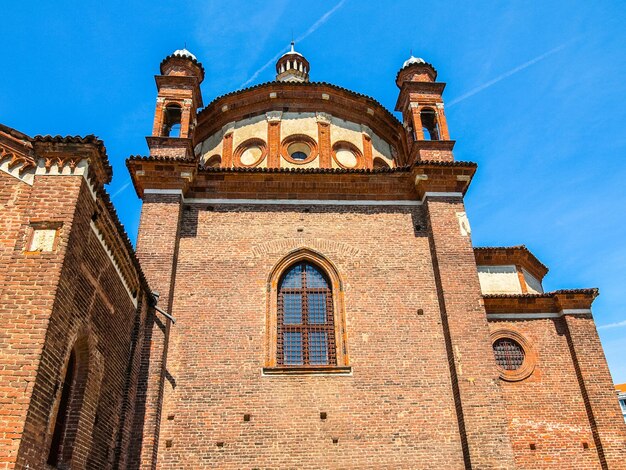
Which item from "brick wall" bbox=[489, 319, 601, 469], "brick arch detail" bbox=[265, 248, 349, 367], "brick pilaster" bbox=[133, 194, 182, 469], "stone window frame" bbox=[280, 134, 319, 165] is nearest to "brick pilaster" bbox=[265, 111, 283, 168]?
→ "stone window frame" bbox=[280, 134, 319, 165]

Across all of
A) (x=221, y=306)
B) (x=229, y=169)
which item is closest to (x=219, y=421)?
(x=221, y=306)

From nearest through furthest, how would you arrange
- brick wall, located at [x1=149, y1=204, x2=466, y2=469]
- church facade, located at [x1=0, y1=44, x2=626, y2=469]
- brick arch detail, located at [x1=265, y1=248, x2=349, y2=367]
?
1. church facade, located at [x1=0, y1=44, x2=626, y2=469]
2. brick wall, located at [x1=149, y1=204, x2=466, y2=469]
3. brick arch detail, located at [x1=265, y1=248, x2=349, y2=367]

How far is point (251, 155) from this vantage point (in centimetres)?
1708

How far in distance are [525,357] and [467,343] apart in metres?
3.95

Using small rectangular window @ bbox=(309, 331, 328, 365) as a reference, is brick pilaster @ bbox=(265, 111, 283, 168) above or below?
above

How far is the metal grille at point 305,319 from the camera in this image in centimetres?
1273

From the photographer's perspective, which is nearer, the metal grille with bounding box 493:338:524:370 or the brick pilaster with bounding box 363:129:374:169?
the metal grille with bounding box 493:338:524:370

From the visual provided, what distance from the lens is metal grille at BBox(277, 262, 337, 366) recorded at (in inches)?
501

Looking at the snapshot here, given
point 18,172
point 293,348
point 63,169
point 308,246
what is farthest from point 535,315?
point 18,172

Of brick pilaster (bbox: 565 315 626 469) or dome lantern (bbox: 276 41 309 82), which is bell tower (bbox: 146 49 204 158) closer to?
dome lantern (bbox: 276 41 309 82)

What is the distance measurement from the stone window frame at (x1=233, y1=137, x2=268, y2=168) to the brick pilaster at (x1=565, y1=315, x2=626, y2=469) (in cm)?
1008

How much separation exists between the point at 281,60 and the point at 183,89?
34.3 feet

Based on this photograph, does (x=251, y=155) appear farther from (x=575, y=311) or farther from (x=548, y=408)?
(x=548, y=408)

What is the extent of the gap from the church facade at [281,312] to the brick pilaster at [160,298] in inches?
1.9
